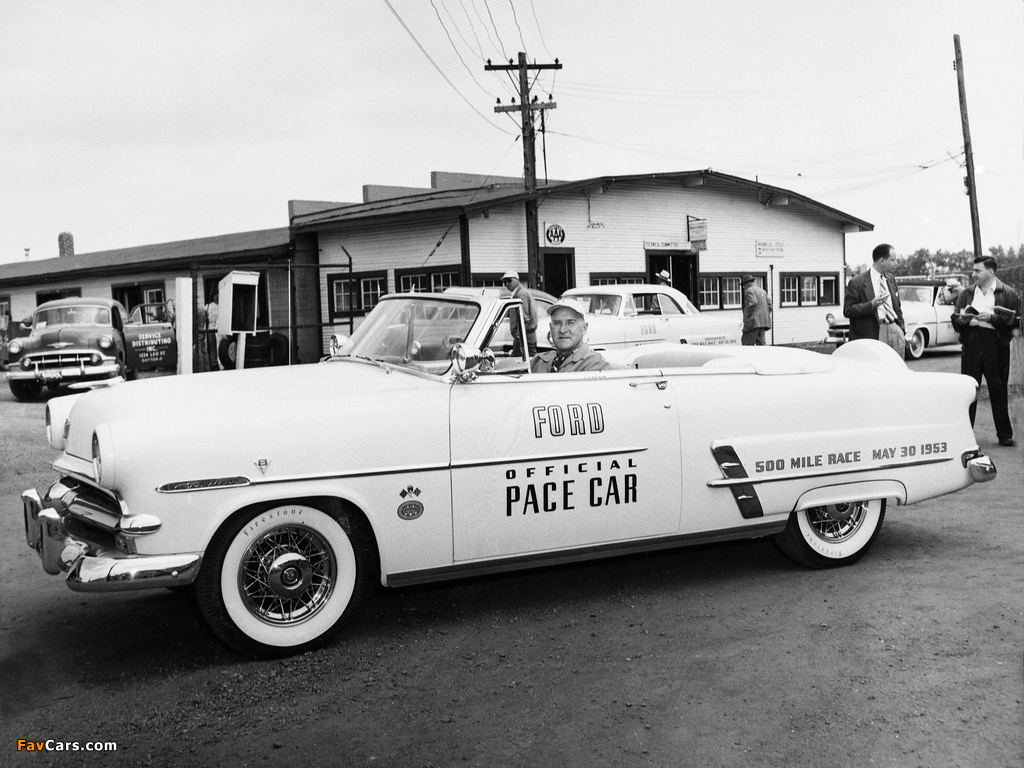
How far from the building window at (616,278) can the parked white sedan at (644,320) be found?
831 centimetres

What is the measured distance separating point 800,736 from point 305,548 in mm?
2014

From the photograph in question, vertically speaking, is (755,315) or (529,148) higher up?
(529,148)

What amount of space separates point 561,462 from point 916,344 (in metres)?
18.2

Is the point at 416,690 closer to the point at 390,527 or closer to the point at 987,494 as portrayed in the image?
the point at 390,527

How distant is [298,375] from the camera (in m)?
4.77

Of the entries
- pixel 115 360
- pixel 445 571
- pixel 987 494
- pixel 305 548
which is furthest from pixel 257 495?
pixel 115 360

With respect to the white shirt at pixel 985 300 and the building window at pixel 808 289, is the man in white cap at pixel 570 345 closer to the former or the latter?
the white shirt at pixel 985 300

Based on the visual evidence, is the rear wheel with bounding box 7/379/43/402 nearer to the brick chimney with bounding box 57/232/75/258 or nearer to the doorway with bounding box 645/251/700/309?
the doorway with bounding box 645/251/700/309

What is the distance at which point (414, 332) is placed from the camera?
5094mm

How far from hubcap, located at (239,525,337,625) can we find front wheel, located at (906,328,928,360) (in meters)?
18.6

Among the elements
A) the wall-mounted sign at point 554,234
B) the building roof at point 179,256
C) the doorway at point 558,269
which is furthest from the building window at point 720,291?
the building roof at point 179,256

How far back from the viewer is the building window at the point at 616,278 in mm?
23266

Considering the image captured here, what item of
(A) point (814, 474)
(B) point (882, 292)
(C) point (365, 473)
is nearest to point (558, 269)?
(B) point (882, 292)

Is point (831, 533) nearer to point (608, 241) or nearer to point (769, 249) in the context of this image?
point (608, 241)
